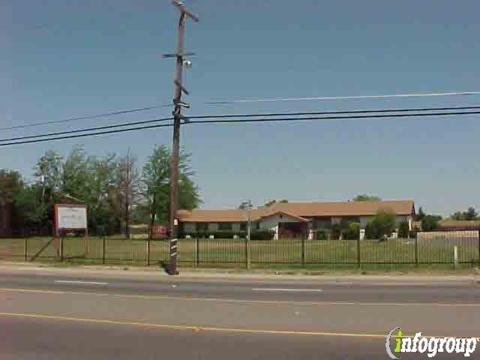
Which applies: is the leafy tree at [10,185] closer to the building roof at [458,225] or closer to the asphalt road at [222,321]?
the building roof at [458,225]

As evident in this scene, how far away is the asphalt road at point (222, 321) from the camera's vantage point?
8828 mm

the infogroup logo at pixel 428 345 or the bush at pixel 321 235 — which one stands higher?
the bush at pixel 321 235

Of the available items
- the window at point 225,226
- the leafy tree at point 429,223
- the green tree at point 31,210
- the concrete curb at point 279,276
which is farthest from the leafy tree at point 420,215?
the concrete curb at point 279,276

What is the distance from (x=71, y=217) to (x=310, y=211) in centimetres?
6064

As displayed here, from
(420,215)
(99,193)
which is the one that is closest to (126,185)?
(99,193)

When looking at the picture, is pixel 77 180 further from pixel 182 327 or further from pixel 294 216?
pixel 182 327

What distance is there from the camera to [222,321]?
454 inches

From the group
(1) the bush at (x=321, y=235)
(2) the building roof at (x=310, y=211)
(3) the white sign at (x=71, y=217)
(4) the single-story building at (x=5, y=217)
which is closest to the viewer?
(3) the white sign at (x=71, y=217)

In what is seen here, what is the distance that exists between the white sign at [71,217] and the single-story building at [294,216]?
47.7 m

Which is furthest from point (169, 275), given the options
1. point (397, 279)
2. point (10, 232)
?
point (10, 232)

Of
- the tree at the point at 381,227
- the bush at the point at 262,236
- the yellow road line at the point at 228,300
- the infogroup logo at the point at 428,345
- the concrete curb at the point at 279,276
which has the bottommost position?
the concrete curb at the point at 279,276

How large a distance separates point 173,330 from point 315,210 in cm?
8617

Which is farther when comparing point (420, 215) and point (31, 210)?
point (420, 215)

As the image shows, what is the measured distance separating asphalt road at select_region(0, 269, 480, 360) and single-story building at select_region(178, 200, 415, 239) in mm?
67444
